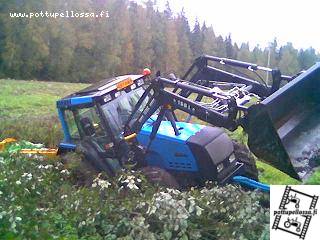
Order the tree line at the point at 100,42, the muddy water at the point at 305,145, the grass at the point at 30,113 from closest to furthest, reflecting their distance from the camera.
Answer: the muddy water at the point at 305,145 → the grass at the point at 30,113 → the tree line at the point at 100,42

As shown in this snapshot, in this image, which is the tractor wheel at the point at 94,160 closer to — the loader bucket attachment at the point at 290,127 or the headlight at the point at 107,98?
the headlight at the point at 107,98

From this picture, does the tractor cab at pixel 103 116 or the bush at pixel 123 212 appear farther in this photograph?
the tractor cab at pixel 103 116

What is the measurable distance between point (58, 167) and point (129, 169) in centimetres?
103

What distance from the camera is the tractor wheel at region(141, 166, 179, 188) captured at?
21.2 feet

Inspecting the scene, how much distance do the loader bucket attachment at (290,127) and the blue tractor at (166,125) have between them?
0.44m

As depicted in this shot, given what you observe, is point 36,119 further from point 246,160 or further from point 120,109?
point 246,160

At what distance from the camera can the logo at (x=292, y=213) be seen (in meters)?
4.02

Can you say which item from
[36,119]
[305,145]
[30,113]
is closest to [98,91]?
[305,145]

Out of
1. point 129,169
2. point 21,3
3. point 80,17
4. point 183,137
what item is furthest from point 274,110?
point 80,17

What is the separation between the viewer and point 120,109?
7223 mm

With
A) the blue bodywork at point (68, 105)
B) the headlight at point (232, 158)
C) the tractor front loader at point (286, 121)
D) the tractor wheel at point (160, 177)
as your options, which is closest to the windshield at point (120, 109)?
the blue bodywork at point (68, 105)

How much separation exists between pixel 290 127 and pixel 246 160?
5.79 feet

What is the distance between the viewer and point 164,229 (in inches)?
190

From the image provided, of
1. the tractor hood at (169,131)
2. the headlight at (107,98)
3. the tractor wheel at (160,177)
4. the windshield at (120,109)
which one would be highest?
the headlight at (107,98)
